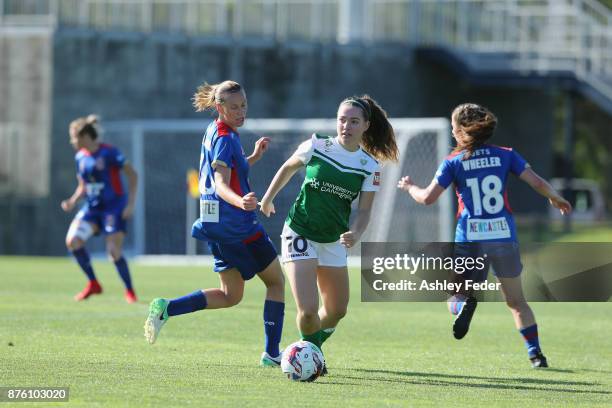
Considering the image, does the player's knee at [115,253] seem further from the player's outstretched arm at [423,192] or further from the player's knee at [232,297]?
the player's outstretched arm at [423,192]

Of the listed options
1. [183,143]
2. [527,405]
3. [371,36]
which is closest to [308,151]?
[527,405]

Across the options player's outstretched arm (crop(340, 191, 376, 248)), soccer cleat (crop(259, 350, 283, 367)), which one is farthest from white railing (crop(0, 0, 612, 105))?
player's outstretched arm (crop(340, 191, 376, 248))

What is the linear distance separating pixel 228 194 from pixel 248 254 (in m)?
0.54

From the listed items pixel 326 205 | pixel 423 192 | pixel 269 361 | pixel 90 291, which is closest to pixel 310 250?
pixel 326 205

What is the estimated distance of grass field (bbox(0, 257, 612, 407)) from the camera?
25.4 feet

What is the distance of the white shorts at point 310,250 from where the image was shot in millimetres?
8688

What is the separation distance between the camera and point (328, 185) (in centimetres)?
875

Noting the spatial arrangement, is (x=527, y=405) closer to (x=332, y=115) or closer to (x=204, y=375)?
(x=204, y=375)

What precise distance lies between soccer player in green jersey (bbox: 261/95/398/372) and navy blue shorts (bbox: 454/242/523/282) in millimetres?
1163

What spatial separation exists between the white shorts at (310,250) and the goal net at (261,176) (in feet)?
46.4

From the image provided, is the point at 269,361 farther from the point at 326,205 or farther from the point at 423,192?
the point at 423,192

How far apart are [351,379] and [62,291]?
8822 mm

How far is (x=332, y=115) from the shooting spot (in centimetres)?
2925

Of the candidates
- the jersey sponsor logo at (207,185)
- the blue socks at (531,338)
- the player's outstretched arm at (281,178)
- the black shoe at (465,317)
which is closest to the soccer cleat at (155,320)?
the jersey sponsor logo at (207,185)
